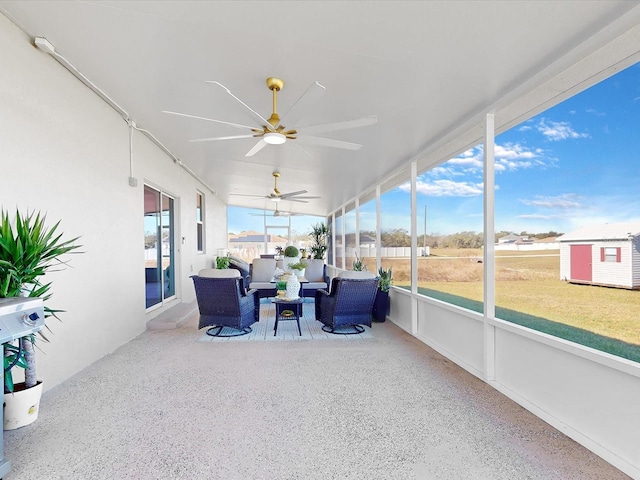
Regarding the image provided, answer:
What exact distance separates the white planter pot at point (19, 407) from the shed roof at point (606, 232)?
4.03 meters

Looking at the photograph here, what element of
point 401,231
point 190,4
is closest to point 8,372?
point 190,4

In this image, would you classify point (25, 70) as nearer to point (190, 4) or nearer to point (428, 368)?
point (190, 4)

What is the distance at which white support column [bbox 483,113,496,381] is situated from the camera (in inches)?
119

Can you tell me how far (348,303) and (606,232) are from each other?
291 cm

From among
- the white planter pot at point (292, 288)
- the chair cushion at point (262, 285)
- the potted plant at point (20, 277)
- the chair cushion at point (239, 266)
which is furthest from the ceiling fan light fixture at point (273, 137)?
the chair cushion at point (239, 266)

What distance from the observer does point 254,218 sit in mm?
13562

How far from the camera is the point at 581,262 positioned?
8.15 feet

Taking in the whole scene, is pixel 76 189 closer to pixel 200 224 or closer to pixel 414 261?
pixel 414 261

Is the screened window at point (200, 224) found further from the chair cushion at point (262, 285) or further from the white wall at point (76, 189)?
the white wall at point (76, 189)

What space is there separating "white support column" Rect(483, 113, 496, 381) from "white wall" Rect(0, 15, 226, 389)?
3893mm

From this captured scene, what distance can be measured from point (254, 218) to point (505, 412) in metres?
12.0

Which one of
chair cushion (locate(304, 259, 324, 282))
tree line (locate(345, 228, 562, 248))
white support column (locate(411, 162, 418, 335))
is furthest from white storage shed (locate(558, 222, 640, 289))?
chair cushion (locate(304, 259, 324, 282))

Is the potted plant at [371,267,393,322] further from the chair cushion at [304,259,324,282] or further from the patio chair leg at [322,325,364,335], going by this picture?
the chair cushion at [304,259,324,282]

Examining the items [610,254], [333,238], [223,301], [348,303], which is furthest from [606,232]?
[333,238]
